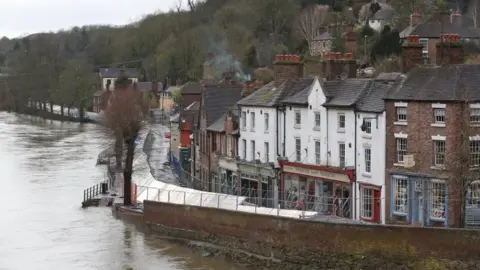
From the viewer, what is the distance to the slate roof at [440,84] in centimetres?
3469

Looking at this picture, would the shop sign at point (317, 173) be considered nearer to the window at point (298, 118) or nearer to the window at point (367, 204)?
the window at point (367, 204)

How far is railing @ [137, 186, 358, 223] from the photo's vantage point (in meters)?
37.3

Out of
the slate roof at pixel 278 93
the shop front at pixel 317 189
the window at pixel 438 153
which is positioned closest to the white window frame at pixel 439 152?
the window at pixel 438 153

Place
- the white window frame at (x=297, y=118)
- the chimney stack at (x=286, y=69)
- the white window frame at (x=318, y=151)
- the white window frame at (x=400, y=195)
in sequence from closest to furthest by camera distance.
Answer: the white window frame at (x=400, y=195) → the white window frame at (x=318, y=151) → the white window frame at (x=297, y=118) → the chimney stack at (x=286, y=69)

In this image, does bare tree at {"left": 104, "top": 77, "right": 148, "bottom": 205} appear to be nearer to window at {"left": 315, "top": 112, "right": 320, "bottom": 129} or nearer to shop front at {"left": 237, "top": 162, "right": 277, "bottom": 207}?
shop front at {"left": 237, "top": 162, "right": 277, "bottom": 207}

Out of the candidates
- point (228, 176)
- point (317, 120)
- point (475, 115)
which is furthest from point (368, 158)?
point (228, 176)

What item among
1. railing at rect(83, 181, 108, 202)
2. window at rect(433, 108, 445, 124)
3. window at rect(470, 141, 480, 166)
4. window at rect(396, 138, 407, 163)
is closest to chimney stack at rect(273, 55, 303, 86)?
window at rect(396, 138, 407, 163)

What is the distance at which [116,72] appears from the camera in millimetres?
176375

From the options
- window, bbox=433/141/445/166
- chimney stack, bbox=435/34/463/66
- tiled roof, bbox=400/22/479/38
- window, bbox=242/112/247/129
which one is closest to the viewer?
window, bbox=433/141/445/166

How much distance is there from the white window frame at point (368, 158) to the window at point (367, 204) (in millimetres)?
889

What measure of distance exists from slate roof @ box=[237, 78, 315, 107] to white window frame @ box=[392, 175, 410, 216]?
29.6 feet

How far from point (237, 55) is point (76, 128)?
30.8 metres

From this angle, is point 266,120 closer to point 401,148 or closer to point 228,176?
point 228,176

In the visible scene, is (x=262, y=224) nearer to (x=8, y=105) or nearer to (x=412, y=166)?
(x=412, y=166)
